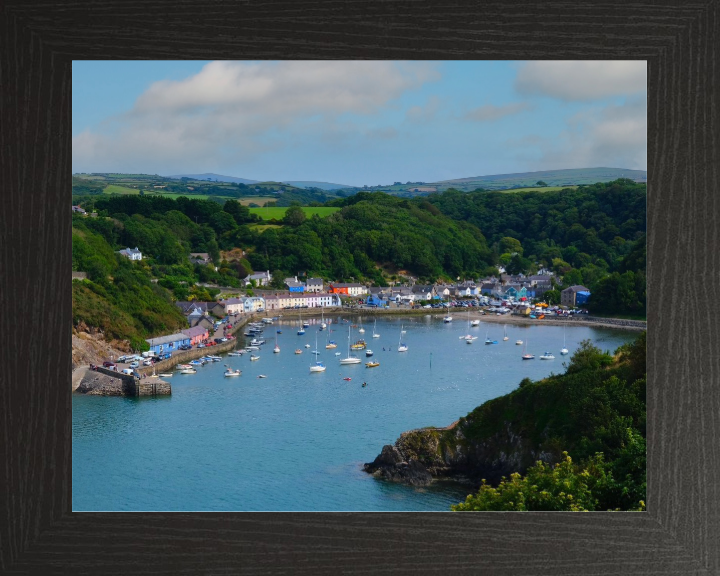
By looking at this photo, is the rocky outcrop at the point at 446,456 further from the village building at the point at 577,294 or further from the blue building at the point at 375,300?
the blue building at the point at 375,300

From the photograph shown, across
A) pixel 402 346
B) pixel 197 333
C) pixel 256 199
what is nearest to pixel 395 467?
pixel 402 346

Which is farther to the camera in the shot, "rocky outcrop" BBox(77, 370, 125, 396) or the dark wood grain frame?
"rocky outcrop" BBox(77, 370, 125, 396)

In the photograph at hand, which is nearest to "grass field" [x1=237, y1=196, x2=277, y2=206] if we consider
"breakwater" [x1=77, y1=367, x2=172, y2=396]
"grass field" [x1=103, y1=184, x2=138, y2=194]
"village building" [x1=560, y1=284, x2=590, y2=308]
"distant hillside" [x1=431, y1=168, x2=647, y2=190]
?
"grass field" [x1=103, y1=184, x2=138, y2=194]

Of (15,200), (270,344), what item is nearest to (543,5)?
(15,200)

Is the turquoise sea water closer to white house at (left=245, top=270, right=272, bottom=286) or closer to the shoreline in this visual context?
the shoreline

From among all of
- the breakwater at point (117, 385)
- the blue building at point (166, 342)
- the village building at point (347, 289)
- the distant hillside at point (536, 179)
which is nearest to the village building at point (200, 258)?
the village building at point (347, 289)
